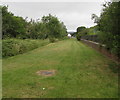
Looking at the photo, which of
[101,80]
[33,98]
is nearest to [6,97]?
[33,98]

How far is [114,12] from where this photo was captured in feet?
17.5

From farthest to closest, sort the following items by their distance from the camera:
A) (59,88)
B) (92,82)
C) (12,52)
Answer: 1. (12,52)
2. (92,82)
3. (59,88)

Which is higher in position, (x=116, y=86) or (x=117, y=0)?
(x=117, y=0)

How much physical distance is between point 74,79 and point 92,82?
2.16 feet

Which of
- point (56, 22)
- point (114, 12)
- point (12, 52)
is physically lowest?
point (12, 52)

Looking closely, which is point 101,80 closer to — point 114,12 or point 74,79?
point 74,79

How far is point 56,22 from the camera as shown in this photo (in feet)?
122

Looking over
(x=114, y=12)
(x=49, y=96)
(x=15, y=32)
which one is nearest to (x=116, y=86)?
(x=49, y=96)

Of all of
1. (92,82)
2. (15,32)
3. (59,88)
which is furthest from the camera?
(15,32)

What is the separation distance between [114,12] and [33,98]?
183 inches

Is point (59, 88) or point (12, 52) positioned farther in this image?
point (12, 52)

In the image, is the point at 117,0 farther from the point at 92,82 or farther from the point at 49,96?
the point at 49,96

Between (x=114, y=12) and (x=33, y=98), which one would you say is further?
(x=114, y=12)

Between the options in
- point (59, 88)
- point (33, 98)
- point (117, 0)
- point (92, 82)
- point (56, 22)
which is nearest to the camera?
point (33, 98)
